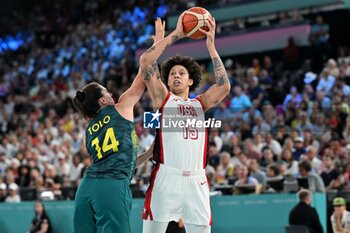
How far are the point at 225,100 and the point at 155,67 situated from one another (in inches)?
469

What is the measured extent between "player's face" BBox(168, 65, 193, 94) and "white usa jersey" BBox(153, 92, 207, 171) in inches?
3.9

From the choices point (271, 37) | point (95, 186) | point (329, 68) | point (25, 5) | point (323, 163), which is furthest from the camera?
point (25, 5)

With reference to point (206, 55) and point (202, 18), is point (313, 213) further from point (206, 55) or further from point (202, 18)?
point (206, 55)

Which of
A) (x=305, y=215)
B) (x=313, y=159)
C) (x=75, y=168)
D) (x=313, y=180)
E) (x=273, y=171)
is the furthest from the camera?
(x=75, y=168)

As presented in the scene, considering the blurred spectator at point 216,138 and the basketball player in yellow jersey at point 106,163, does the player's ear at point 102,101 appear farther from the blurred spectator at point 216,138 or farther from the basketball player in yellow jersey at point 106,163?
the blurred spectator at point 216,138

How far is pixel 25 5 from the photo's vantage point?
3731cm

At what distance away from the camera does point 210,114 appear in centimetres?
1828

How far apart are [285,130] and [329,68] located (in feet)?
9.44

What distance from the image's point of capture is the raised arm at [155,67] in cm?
777

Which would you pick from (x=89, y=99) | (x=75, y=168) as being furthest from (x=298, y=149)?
(x=89, y=99)

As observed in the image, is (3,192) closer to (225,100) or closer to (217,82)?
(225,100)

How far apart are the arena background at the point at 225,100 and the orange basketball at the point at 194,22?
3.44 m

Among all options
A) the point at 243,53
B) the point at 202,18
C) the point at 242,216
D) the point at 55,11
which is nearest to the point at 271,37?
the point at 243,53

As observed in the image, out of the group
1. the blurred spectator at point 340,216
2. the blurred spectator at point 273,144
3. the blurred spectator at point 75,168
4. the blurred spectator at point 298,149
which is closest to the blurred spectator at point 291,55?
the blurred spectator at point 273,144
